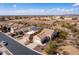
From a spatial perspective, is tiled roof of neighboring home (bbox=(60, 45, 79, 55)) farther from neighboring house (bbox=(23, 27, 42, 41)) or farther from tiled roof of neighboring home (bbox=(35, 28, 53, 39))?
neighboring house (bbox=(23, 27, 42, 41))

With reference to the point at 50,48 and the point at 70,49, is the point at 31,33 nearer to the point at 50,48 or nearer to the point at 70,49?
the point at 50,48

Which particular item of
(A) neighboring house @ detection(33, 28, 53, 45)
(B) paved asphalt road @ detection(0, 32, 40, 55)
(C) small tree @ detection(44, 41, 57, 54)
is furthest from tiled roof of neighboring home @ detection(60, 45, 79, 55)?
(B) paved asphalt road @ detection(0, 32, 40, 55)

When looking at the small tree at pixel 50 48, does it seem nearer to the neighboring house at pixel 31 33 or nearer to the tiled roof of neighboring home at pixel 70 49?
the tiled roof of neighboring home at pixel 70 49

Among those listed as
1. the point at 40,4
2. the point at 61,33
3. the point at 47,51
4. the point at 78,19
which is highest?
the point at 40,4

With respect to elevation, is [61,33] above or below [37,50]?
above

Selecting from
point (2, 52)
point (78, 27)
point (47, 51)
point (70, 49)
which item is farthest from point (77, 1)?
point (2, 52)

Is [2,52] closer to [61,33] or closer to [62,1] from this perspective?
[61,33]
